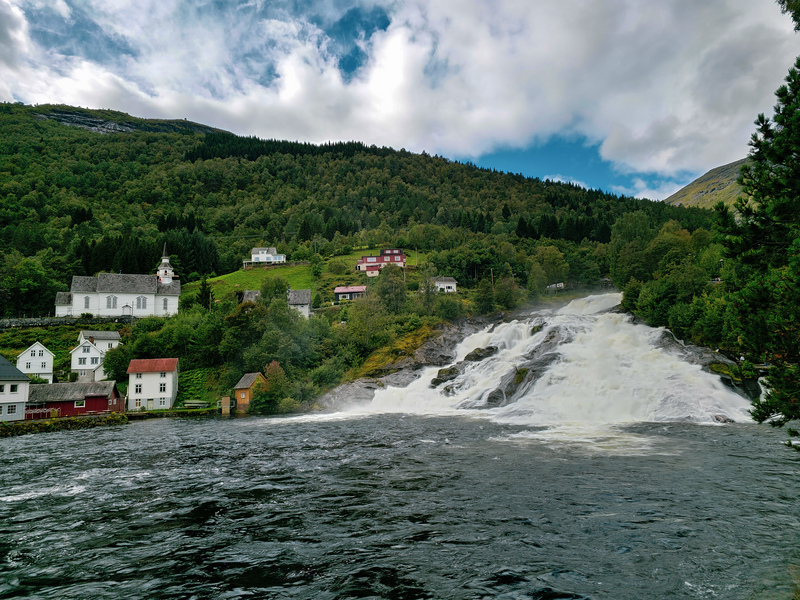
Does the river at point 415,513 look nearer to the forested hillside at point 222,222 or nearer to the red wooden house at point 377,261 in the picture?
the forested hillside at point 222,222

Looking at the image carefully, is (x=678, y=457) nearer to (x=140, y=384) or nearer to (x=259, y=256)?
(x=140, y=384)

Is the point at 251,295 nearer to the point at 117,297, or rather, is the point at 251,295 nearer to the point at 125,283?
the point at 125,283

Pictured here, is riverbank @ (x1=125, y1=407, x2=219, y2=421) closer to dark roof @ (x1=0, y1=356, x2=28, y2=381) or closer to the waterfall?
dark roof @ (x1=0, y1=356, x2=28, y2=381)

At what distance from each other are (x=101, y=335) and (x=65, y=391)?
2207 cm

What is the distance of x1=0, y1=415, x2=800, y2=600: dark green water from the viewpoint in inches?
407

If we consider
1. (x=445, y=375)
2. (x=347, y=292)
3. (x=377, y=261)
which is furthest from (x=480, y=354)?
(x=377, y=261)

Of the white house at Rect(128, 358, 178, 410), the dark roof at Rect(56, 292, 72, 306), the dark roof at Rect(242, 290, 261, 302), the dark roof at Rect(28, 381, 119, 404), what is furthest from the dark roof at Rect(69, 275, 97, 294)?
the dark roof at Rect(28, 381, 119, 404)

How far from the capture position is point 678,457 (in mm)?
22156

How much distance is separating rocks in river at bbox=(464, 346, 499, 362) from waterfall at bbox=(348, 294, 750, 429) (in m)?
0.17

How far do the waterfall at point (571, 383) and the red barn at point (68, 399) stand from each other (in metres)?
29.2

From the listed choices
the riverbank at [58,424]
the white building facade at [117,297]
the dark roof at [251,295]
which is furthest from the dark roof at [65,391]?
the dark roof at [251,295]

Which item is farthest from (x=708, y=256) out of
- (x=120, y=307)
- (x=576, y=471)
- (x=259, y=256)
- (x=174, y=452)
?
(x=259, y=256)

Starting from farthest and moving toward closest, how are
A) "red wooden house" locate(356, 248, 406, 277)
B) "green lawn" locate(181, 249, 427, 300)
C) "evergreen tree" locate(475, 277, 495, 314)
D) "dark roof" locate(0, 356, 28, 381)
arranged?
1. "red wooden house" locate(356, 248, 406, 277)
2. "green lawn" locate(181, 249, 427, 300)
3. "evergreen tree" locate(475, 277, 495, 314)
4. "dark roof" locate(0, 356, 28, 381)

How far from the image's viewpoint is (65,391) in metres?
51.1
